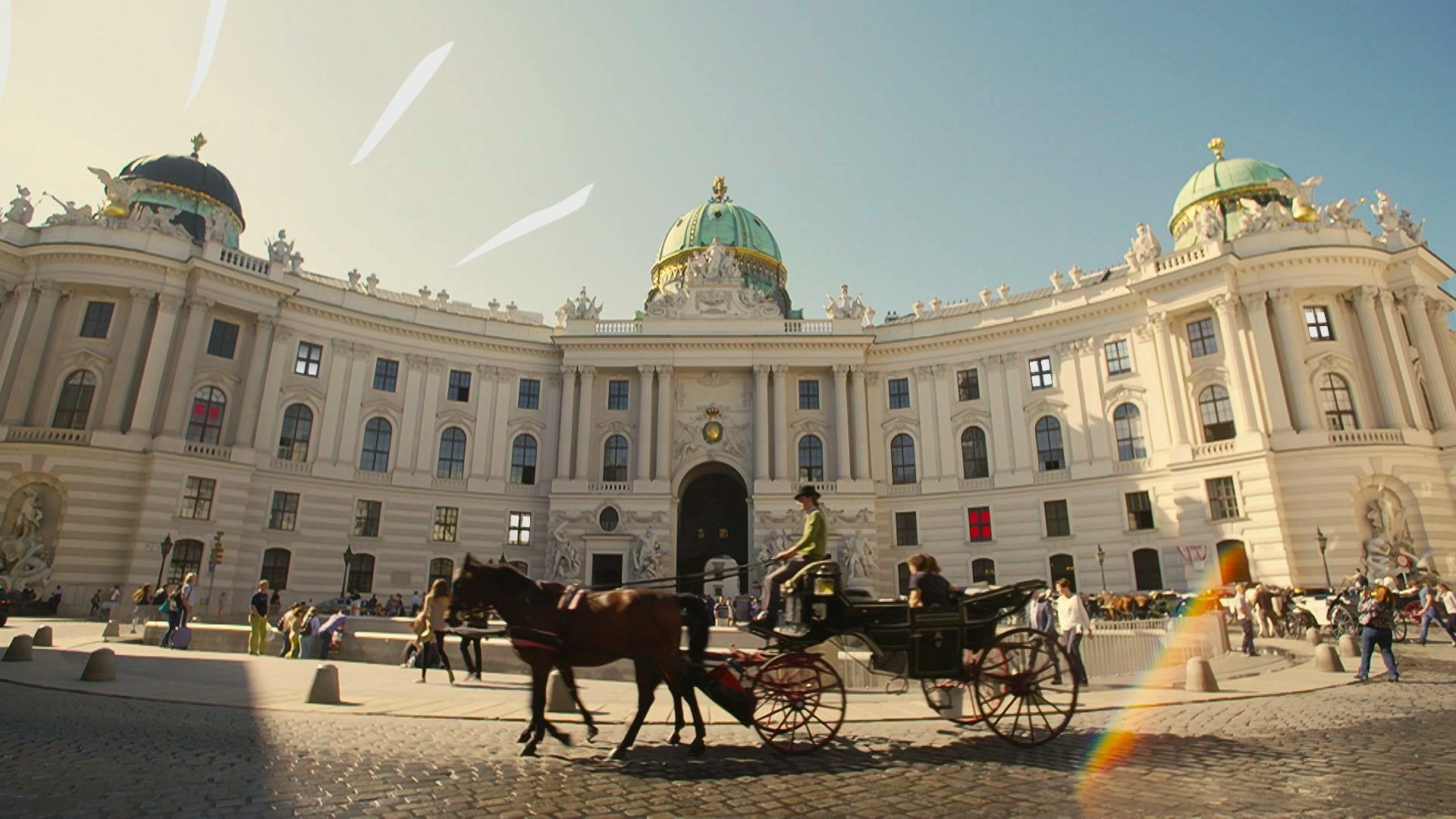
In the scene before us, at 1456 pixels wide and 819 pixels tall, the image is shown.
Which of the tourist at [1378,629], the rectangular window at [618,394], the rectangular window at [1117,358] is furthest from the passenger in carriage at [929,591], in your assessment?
the rectangular window at [618,394]

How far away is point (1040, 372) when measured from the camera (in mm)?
37906

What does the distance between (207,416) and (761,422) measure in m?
26.6

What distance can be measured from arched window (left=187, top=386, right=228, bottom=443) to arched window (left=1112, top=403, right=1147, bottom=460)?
140 ft

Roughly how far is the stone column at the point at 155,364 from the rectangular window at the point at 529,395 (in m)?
16.0

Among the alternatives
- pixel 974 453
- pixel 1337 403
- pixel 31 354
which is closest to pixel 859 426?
pixel 974 453

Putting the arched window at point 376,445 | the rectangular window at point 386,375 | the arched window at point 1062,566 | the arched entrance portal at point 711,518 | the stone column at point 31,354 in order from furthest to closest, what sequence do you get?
the arched entrance portal at point 711,518, the rectangular window at point 386,375, the arched window at point 376,445, the arched window at point 1062,566, the stone column at point 31,354

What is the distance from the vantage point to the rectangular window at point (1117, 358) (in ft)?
117

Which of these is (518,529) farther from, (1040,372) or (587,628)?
(587,628)

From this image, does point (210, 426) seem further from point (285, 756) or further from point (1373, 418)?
point (1373, 418)

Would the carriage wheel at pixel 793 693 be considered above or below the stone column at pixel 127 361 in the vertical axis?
below

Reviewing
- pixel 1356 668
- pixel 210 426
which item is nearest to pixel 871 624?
pixel 1356 668

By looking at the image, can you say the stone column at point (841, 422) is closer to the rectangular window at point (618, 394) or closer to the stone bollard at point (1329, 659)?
the rectangular window at point (618, 394)

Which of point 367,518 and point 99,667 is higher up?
point 367,518

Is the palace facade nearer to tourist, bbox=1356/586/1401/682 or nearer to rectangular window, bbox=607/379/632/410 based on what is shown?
rectangular window, bbox=607/379/632/410
